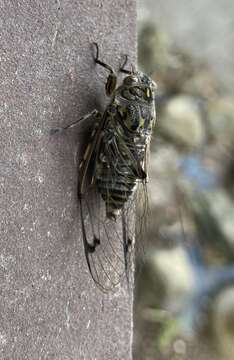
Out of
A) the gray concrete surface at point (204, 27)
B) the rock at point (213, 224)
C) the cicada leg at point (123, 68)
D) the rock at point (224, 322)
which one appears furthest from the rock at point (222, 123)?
the cicada leg at point (123, 68)

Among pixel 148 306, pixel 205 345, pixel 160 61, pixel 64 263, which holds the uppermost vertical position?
pixel 64 263

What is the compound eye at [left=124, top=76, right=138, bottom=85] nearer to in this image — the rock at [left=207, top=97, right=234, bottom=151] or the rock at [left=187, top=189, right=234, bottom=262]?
the rock at [left=187, top=189, right=234, bottom=262]

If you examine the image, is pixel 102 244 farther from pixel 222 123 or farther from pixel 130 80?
pixel 222 123

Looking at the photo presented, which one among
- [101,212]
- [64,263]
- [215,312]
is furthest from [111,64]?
[215,312]

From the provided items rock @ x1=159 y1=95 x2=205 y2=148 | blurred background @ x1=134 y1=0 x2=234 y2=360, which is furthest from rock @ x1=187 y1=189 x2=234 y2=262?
rock @ x1=159 y1=95 x2=205 y2=148

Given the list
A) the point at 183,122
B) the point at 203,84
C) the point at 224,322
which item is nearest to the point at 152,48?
the point at 183,122

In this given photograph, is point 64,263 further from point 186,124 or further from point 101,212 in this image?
point 186,124

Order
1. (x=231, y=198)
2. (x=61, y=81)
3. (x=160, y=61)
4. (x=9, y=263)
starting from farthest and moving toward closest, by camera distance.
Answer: (x=231, y=198)
(x=160, y=61)
(x=61, y=81)
(x=9, y=263)

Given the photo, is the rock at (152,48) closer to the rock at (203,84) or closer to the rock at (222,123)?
the rock at (203,84)

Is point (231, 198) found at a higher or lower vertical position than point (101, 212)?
lower
